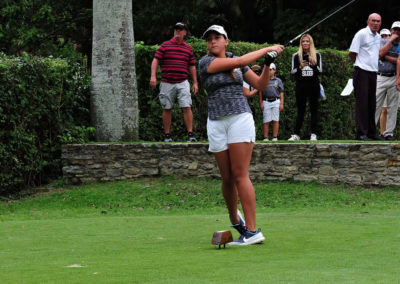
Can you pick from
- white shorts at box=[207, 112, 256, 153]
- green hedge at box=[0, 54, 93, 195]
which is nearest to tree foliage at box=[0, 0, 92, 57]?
green hedge at box=[0, 54, 93, 195]

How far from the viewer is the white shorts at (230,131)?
7.12 metres

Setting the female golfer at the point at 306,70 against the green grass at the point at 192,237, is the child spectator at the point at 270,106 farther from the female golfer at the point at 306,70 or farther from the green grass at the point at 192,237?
the green grass at the point at 192,237

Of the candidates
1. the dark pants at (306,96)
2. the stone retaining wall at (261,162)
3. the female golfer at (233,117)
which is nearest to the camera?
the female golfer at (233,117)

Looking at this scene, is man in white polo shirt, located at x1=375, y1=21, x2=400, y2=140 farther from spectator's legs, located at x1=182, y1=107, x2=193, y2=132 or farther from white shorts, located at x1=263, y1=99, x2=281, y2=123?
spectator's legs, located at x1=182, y1=107, x2=193, y2=132

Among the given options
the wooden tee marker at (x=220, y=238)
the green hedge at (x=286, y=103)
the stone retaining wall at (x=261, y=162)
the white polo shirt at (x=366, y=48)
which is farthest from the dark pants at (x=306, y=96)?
the wooden tee marker at (x=220, y=238)

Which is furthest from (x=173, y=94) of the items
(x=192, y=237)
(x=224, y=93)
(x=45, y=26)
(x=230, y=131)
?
(x=45, y=26)

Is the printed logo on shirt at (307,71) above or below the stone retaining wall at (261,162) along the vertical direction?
above

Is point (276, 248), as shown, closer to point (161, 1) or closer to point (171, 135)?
point (171, 135)

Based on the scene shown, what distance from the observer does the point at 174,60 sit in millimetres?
14133

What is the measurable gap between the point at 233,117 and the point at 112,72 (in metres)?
7.72

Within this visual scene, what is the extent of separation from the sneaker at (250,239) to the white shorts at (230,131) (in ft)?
2.69

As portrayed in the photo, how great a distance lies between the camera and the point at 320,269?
5.30 meters

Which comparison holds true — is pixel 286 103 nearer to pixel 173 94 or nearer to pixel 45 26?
pixel 173 94

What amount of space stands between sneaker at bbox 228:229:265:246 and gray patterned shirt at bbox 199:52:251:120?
1.12 m
